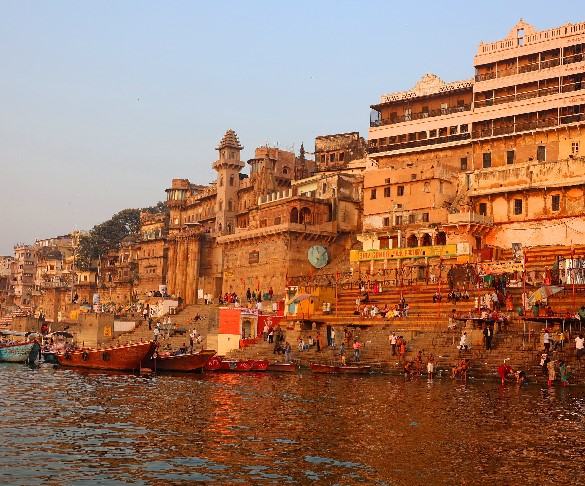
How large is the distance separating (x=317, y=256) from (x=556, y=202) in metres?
18.9

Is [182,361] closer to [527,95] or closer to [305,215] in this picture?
[305,215]

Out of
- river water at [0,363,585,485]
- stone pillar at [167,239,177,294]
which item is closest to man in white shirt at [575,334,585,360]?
river water at [0,363,585,485]

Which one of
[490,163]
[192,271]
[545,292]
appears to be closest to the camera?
[545,292]

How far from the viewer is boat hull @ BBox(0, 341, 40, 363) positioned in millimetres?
50750

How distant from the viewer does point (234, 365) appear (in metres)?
39.0

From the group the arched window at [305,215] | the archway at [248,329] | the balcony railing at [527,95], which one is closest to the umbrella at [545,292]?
the archway at [248,329]

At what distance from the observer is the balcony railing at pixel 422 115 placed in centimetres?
5716

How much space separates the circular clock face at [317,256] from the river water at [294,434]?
28353 mm

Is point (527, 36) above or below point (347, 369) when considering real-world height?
above

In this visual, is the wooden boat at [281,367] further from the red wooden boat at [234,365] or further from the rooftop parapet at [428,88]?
the rooftop parapet at [428,88]

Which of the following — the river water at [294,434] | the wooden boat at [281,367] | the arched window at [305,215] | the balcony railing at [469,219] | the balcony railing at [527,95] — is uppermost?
the balcony railing at [527,95]

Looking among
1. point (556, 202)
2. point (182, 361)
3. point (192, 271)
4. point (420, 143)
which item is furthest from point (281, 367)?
point (192, 271)

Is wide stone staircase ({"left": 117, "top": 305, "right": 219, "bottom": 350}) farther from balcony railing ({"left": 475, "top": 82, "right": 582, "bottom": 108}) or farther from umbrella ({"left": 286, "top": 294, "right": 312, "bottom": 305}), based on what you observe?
balcony railing ({"left": 475, "top": 82, "right": 582, "bottom": 108})

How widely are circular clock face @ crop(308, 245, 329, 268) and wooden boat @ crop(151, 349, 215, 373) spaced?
21685 mm
